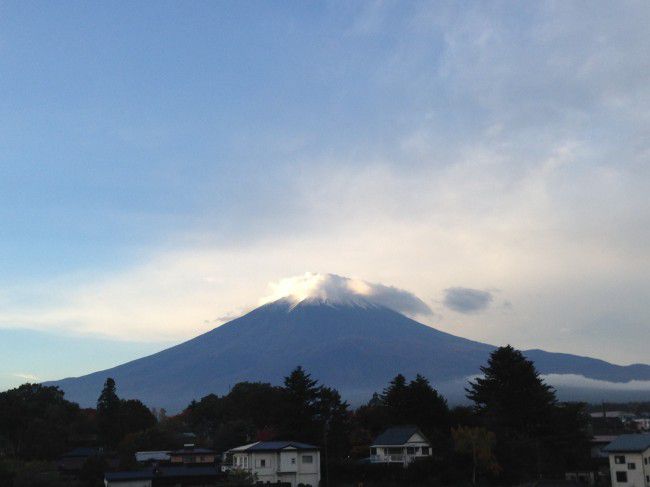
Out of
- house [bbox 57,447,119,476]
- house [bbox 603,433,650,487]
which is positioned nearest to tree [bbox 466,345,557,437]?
house [bbox 603,433,650,487]

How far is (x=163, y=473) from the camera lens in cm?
4997

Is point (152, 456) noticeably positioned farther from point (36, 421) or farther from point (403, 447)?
point (403, 447)

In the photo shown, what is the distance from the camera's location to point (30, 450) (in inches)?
2756

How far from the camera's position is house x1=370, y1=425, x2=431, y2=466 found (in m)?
51.8

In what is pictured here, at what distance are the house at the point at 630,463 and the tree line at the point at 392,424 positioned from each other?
6007 mm

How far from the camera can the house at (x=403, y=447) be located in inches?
2037

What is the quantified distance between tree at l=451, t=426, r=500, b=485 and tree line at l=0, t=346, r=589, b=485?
66 mm

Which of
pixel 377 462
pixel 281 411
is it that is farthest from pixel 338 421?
pixel 377 462

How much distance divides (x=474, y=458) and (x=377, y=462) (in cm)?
783

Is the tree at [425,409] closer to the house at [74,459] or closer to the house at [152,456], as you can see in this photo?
the house at [152,456]

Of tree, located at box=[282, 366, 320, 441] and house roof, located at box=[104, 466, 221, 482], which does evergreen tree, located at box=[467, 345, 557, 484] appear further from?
house roof, located at box=[104, 466, 221, 482]

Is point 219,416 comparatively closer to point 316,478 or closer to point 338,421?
point 338,421

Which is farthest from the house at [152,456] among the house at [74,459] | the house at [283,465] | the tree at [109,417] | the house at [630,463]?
the house at [630,463]

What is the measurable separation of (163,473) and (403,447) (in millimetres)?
16969
